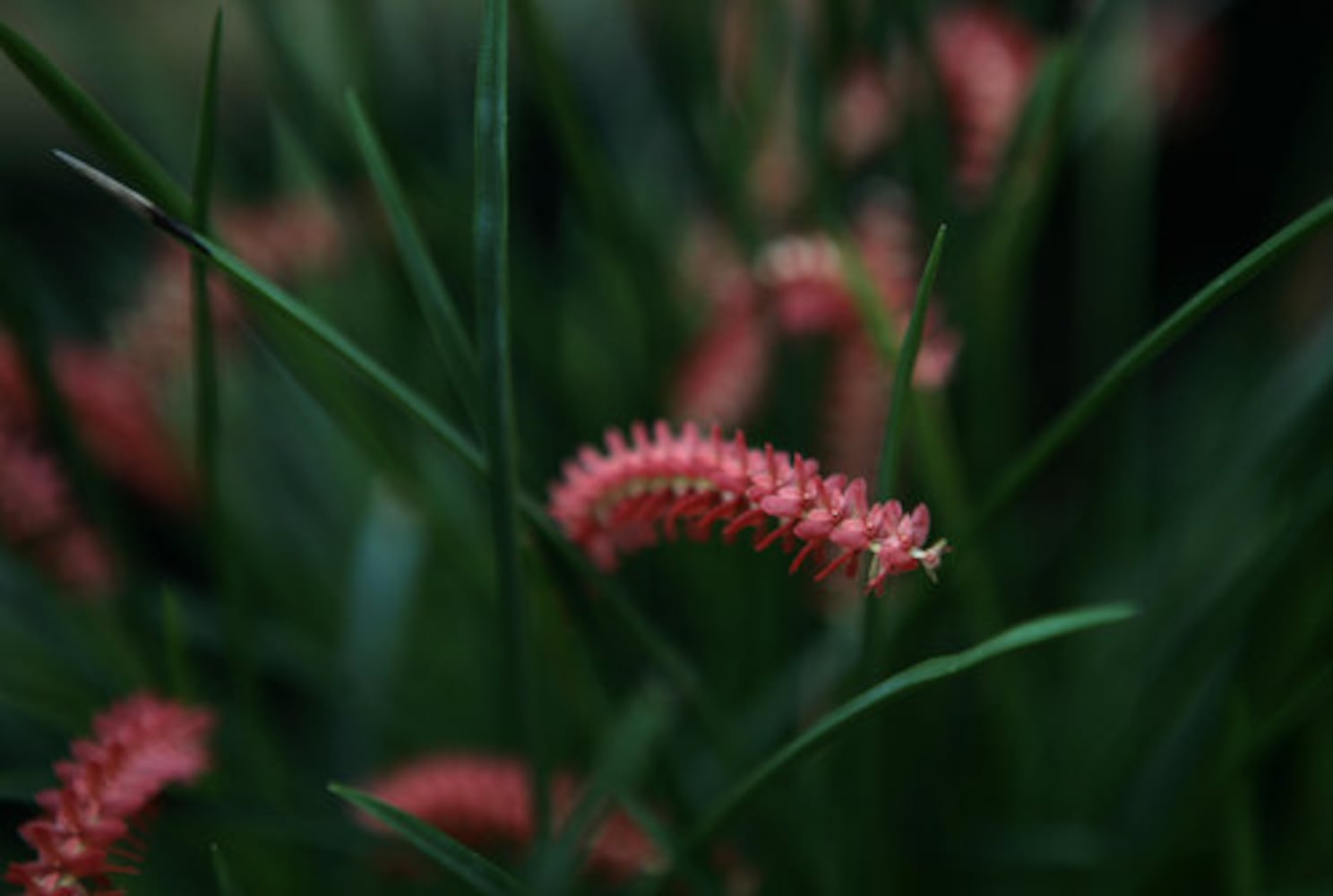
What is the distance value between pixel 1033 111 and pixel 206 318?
1.03 feet

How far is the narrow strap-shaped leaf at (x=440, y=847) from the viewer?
13.1 inches

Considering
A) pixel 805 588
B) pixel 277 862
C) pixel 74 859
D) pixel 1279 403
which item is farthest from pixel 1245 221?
pixel 74 859

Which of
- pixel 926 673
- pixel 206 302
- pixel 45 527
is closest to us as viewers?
pixel 926 673

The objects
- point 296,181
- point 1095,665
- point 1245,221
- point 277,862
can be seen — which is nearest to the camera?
point 277,862

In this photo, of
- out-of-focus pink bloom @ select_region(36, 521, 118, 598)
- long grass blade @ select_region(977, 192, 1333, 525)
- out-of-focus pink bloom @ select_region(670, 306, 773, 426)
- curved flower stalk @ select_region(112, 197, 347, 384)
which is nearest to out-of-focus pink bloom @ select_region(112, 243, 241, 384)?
curved flower stalk @ select_region(112, 197, 347, 384)

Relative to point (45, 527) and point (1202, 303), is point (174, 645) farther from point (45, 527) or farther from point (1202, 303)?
point (1202, 303)

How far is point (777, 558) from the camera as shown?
0.60 metres

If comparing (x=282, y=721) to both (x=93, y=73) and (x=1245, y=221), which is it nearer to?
(x=93, y=73)

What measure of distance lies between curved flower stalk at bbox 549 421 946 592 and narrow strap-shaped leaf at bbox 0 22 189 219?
0.15 m

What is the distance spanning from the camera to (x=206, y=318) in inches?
16.6

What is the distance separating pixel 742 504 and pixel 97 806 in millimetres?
172

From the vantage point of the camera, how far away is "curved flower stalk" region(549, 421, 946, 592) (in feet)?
0.93

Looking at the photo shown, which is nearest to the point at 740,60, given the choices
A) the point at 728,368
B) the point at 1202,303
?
the point at 728,368

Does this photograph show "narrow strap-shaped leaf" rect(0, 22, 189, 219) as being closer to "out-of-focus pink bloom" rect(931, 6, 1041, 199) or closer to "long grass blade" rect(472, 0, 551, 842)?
"long grass blade" rect(472, 0, 551, 842)
